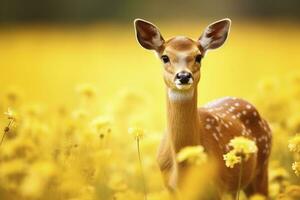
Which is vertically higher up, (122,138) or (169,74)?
(169,74)

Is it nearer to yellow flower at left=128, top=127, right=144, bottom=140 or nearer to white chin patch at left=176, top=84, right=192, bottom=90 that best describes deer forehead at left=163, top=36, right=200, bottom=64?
white chin patch at left=176, top=84, right=192, bottom=90

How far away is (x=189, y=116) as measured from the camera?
6.26 meters

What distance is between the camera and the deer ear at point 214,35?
21.5 ft

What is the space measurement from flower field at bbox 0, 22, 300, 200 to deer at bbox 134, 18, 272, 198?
0.17 meters

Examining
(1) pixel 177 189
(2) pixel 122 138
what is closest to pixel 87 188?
(1) pixel 177 189

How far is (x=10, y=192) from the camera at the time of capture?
5.90m

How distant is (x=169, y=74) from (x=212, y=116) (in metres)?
0.59

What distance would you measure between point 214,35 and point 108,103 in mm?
4306

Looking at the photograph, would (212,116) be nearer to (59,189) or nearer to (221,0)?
(59,189)

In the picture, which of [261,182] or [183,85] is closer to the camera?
[183,85]

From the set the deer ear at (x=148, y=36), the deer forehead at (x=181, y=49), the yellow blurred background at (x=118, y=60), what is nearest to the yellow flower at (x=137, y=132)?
the deer forehead at (x=181, y=49)

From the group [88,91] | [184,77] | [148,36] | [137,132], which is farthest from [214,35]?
[88,91]

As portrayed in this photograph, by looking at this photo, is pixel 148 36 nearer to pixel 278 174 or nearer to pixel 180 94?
pixel 180 94

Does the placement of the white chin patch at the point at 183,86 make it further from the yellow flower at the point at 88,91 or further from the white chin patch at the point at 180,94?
the yellow flower at the point at 88,91
